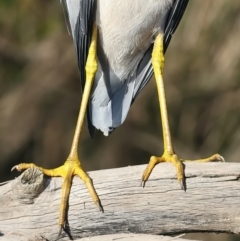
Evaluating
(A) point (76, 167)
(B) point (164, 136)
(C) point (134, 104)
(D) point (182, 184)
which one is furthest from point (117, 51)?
(C) point (134, 104)

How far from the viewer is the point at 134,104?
201 inches

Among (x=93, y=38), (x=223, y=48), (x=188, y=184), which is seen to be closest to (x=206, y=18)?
(x=223, y=48)

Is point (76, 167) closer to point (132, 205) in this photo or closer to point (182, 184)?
point (132, 205)

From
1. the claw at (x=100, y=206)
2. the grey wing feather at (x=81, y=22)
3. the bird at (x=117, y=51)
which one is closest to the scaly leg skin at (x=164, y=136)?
the bird at (x=117, y=51)

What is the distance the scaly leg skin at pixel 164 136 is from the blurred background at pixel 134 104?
1.62m

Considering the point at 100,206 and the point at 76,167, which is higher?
the point at 76,167

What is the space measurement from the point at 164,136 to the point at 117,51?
55cm

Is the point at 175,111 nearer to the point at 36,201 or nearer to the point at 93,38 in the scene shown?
the point at 93,38

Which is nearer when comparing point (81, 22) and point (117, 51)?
point (81, 22)

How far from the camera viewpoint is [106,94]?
135 inches

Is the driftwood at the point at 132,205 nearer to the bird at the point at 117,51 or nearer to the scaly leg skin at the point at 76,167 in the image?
the scaly leg skin at the point at 76,167

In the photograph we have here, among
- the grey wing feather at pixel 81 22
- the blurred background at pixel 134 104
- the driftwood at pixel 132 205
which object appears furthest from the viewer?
the blurred background at pixel 134 104

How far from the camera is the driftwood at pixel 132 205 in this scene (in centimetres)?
259

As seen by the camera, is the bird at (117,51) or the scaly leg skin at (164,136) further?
the bird at (117,51)
